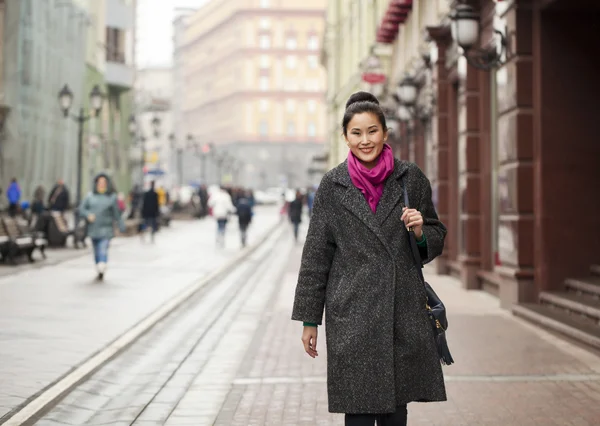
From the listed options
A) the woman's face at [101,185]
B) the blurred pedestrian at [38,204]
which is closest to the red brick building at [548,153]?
the woman's face at [101,185]

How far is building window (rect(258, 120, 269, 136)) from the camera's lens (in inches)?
5212

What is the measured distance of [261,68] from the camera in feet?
445

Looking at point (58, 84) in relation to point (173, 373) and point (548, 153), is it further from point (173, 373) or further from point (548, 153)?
point (173, 373)

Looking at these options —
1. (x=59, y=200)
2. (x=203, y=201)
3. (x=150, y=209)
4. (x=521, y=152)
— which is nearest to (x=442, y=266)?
(x=521, y=152)

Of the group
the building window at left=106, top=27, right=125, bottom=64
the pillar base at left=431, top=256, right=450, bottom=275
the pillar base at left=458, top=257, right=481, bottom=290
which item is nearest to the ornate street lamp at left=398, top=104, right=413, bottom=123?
the pillar base at left=431, top=256, right=450, bottom=275

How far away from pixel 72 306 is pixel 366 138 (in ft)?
35.0

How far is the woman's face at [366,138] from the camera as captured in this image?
15.8 ft

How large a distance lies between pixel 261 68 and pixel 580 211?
4851 inches

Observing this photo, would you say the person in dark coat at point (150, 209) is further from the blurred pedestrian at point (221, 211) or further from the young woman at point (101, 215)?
the young woman at point (101, 215)

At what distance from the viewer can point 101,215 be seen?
19344 millimetres

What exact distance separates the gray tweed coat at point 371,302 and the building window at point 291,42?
13235 centimetres

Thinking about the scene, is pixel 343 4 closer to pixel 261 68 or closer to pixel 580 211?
pixel 580 211

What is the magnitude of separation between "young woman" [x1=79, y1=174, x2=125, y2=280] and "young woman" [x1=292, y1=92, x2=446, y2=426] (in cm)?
1447

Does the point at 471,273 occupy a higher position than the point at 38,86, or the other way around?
the point at 38,86
